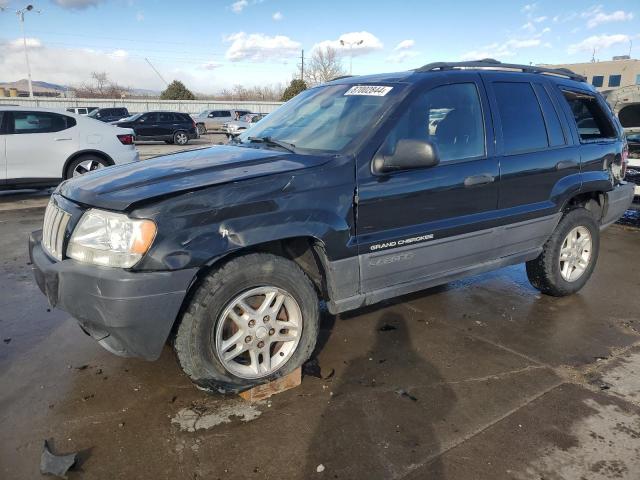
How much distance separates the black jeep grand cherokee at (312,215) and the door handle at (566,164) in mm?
24

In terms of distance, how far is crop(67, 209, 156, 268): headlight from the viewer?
254cm

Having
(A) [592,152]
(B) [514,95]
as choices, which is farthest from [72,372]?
(A) [592,152]

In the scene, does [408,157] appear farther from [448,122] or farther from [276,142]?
[276,142]

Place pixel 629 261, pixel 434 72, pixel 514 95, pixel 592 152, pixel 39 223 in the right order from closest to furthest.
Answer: pixel 434 72, pixel 514 95, pixel 592 152, pixel 629 261, pixel 39 223

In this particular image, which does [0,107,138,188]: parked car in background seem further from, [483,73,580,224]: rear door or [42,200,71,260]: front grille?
[483,73,580,224]: rear door

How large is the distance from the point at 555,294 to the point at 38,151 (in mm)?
8623

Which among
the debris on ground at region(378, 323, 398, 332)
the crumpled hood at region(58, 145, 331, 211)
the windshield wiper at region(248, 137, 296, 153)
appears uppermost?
the windshield wiper at region(248, 137, 296, 153)

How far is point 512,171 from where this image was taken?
3846mm

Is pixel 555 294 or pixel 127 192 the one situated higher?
pixel 127 192

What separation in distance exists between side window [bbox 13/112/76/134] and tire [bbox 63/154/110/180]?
62 cm

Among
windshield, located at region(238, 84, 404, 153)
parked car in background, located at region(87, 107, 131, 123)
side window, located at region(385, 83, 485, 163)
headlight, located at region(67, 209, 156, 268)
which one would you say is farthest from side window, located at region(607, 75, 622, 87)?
headlight, located at region(67, 209, 156, 268)

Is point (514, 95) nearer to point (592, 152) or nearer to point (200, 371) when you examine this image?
point (592, 152)

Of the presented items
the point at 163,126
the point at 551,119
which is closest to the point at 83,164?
the point at 551,119

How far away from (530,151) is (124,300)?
3222 millimetres
